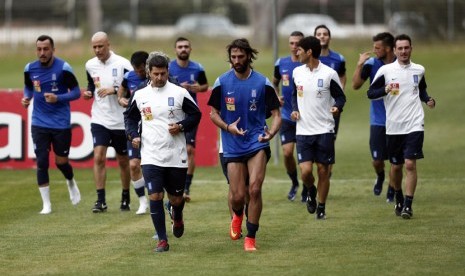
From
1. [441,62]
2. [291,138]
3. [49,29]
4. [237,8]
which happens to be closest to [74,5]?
[49,29]

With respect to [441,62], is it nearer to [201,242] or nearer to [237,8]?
[237,8]

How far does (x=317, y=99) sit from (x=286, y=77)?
254cm

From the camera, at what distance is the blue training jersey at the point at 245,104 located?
44.9 feet

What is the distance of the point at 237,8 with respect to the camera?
177 feet

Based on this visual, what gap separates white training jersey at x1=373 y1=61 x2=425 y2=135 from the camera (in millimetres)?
16219

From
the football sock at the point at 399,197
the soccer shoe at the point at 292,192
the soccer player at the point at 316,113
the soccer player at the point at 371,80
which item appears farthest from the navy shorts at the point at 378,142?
the soccer player at the point at 316,113

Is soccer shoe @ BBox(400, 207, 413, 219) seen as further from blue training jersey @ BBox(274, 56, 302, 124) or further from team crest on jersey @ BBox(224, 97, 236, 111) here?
team crest on jersey @ BBox(224, 97, 236, 111)

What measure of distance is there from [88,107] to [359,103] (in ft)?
48.3

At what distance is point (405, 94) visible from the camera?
53.4 feet

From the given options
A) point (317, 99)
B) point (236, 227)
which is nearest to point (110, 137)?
point (317, 99)

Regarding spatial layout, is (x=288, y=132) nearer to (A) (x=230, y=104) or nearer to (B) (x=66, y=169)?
(B) (x=66, y=169)

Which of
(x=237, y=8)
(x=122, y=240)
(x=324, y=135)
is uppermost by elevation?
(x=237, y=8)

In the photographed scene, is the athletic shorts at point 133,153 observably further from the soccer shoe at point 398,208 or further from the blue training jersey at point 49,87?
the soccer shoe at point 398,208

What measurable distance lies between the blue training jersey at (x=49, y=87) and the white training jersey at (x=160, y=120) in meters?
3.96
